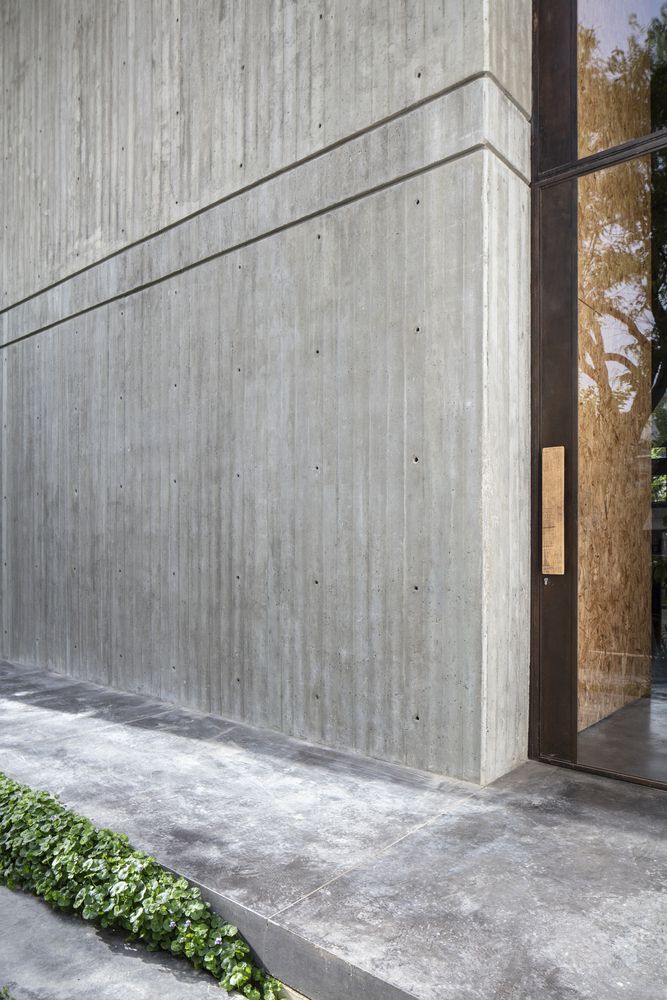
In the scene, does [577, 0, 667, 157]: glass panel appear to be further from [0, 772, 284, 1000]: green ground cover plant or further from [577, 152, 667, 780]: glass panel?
[0, 772, 284, 1000]: green ground cover plant

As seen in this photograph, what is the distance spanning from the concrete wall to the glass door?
17cm

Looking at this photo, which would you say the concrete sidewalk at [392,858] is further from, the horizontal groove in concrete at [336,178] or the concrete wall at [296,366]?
the horizontal groove in concrete at [336,178]

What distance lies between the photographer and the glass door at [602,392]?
4094 millimetres

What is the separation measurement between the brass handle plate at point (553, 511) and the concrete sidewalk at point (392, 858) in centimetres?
116

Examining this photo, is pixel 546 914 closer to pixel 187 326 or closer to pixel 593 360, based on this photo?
pixel 593 360

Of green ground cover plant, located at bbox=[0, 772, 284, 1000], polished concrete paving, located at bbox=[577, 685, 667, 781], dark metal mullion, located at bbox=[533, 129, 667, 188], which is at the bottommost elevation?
green ground cover plant, located at bbox=[0, 772, 284, 1000]

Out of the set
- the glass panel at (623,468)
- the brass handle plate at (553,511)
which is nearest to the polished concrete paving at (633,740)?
the glass panel at (623,468)

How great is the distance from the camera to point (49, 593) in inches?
307

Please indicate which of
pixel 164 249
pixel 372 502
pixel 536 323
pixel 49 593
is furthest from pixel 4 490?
pixel 536 323

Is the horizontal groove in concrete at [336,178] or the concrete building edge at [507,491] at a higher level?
the horizontal groove in concrete at [336,178]

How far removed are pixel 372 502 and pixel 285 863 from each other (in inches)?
84.2

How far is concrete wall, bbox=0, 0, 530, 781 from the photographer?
13.8 ft

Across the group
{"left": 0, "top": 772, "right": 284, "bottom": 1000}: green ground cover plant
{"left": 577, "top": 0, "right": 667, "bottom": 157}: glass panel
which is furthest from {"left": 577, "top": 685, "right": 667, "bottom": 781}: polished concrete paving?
{"left": 577, "top": 0, "right": 667, "bottom": 157}: glass panel

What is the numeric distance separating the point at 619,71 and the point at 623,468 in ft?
7.46
